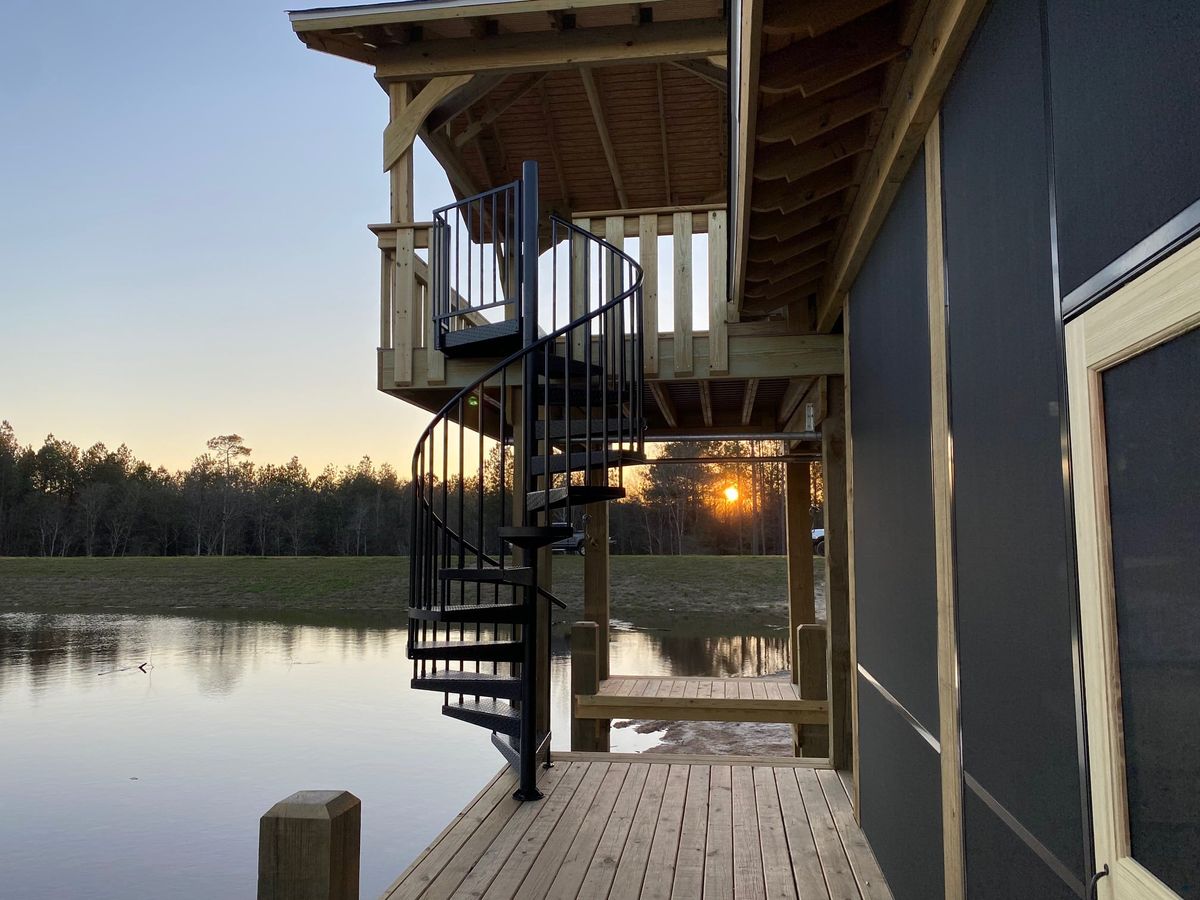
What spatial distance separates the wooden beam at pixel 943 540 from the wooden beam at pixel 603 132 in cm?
427

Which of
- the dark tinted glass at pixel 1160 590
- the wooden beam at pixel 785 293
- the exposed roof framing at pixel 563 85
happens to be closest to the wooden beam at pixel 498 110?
the exposed roof framing at pixel 563 85

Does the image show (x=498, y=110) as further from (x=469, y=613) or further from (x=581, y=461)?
(x=469, y=613)

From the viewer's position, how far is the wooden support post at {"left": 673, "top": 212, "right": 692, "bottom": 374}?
5.17 metres

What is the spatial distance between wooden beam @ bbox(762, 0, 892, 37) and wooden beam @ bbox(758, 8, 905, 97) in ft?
0.39

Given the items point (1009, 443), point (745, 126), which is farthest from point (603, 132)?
point (1009, 443)

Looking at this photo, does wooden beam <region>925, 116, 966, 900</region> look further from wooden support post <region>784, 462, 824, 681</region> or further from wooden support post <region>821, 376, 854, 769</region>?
wooden support post <region>784, 462, 824, 681</region>

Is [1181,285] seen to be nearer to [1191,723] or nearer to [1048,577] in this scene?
[1191,723]

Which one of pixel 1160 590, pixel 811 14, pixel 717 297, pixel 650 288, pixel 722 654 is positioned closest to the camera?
pixel 1160 590

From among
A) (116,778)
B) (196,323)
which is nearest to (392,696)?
(116,778)

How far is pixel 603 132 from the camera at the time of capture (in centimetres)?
703

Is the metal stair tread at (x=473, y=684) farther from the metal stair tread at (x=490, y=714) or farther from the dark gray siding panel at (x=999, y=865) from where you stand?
the dark gray siding panel at (x=999, y=865)

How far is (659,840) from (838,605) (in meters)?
1.59

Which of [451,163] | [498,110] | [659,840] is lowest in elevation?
[659,840]

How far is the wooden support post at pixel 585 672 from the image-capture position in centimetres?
644
